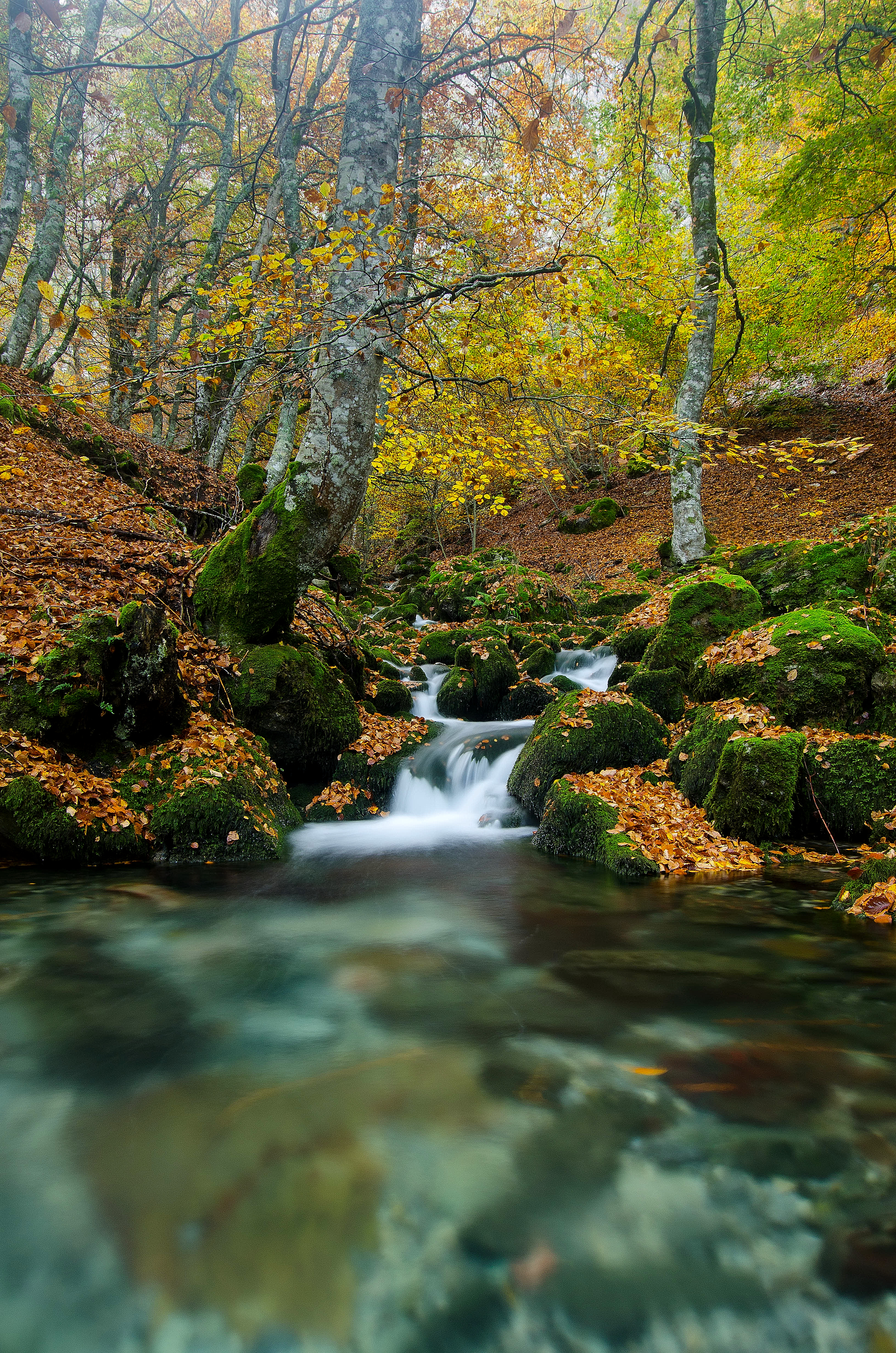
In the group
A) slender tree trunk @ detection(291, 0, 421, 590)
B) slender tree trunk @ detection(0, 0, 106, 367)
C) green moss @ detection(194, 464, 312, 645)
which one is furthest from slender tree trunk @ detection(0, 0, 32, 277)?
green moss @ detection(194, 464, 312, 645)

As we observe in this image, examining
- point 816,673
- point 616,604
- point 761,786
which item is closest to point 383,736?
point 761,786

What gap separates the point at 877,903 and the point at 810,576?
18.4 ft

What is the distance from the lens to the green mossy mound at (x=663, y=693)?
7.49 meters

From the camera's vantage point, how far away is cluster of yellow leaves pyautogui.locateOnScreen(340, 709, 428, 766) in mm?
7539

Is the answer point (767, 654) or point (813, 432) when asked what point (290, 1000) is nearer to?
point (767, 654)

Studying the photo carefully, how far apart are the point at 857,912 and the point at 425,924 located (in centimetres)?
274

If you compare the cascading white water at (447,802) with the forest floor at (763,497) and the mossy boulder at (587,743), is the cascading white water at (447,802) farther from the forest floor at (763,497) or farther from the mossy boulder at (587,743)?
the forest floor at (763,497)

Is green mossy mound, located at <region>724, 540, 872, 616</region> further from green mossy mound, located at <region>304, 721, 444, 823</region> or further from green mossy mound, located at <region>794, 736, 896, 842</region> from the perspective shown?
green mossy mound, located at <region>304, 721, 444, 823</region>

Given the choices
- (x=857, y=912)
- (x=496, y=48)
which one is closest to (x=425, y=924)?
(x=857, y=912)

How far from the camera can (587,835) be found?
5562 millimetres

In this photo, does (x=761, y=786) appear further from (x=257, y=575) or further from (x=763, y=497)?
(x=763, y=497)

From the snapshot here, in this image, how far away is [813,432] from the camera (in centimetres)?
1738

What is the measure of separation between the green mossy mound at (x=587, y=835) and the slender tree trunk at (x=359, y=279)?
3540 mm

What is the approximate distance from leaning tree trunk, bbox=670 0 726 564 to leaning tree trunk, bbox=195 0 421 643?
5997mm
